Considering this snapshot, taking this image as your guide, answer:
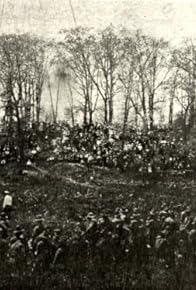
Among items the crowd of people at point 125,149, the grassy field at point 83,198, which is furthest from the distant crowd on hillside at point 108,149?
the grassy field at point 83,198

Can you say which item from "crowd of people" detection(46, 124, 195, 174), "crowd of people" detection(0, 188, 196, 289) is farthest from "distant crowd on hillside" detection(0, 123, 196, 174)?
"crowd of people" detection(0, 188, 196, 289)

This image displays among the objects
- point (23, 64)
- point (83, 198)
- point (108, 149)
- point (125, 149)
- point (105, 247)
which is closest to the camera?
point (105, 247)

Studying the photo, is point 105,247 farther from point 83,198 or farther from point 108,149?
point 108,149

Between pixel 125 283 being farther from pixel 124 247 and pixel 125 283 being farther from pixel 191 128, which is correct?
pixel 191 128

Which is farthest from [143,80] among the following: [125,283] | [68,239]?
[125,283]

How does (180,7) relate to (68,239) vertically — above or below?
above

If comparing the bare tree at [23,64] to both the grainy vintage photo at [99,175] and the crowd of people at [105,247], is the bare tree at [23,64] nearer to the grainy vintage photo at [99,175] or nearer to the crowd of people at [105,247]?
the grainy vintage photo at [99,175]

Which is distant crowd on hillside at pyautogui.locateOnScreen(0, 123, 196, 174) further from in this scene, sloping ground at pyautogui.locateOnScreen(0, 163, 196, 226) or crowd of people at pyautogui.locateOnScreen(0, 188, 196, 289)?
crowd of people at pyautogui.locateOnScreen(0, 188, 196, 289)

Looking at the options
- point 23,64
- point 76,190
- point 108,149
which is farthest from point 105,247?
point 23,64
